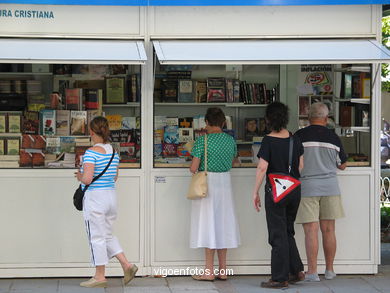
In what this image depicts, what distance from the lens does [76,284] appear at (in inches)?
305

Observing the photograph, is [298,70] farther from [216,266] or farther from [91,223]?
[91,223]

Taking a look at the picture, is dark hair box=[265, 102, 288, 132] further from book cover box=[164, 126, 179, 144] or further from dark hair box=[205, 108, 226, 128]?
book cover box=[164, 126, 179, 144]

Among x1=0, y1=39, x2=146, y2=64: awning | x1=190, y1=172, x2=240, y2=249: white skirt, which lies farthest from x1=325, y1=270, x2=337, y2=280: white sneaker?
x1=0, y1=39, x2=146, y2=64: awning

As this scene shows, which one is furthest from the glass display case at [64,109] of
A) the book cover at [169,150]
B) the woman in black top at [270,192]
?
the woman in black top at [270,192]

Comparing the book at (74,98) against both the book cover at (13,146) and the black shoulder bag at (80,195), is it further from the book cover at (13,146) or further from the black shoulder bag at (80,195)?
the black shoulder bag at (80,195)

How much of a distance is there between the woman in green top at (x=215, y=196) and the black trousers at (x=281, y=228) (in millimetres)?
461

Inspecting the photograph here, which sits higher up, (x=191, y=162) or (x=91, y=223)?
(x=191, y=162)

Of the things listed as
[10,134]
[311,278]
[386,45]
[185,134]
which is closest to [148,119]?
[185,134]

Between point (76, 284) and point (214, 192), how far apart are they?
1.61 meters

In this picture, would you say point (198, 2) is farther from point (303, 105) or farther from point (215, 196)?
point (215, 196)

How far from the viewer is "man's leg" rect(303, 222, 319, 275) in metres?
7.80

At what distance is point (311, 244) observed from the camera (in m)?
7.83

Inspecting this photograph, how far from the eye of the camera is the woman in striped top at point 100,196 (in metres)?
7.13

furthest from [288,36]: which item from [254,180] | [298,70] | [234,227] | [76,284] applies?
[76,284]
